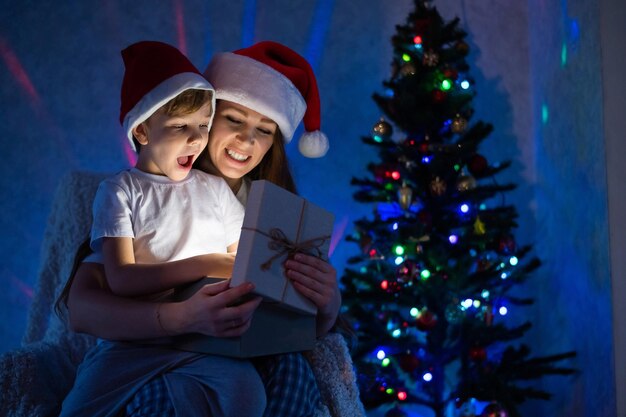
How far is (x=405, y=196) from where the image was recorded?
8.33 ft

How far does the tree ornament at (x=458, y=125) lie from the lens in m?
2.59

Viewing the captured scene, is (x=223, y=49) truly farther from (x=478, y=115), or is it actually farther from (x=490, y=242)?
(x=490, y=242)

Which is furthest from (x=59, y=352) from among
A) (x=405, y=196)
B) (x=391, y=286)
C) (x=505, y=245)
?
(x=505, y=245)

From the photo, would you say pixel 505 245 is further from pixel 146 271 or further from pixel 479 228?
pixel 146 271

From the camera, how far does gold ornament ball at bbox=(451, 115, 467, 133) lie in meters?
2.59

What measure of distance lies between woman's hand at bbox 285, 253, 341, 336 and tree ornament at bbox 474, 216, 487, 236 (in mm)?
1166

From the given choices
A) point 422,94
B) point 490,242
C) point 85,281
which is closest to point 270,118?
point 85,281

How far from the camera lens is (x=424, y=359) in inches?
103

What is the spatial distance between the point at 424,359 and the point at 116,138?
5.79ft

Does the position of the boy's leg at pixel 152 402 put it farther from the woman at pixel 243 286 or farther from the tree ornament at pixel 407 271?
the tree ornament at pixel 407 271

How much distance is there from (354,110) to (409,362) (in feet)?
4.85

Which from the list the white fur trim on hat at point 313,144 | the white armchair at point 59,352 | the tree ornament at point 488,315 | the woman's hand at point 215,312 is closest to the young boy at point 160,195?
the woman's hand at point 215,312

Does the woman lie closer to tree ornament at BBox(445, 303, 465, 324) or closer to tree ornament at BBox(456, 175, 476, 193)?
tree ornament at BBox(456, 175, 476, 193)

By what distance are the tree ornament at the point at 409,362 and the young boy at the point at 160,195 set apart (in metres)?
1.15
